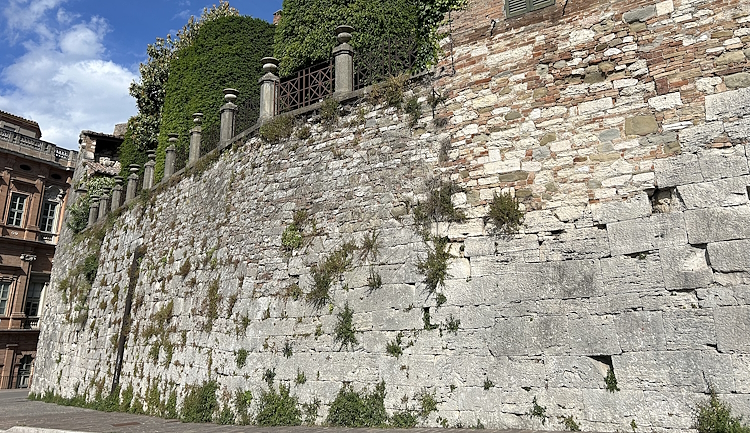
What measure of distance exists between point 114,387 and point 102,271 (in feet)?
16.6

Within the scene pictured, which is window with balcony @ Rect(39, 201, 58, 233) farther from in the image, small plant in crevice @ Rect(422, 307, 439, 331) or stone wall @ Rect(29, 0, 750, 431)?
small plant in crevice @ Rect(422, 307, 439, 331)

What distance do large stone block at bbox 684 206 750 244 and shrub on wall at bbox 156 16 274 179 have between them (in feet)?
44.2

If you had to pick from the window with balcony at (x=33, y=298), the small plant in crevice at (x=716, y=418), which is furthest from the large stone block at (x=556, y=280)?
the window with balcony at (x=33, y=298)

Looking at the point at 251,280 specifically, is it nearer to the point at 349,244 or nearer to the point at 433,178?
the point at 349,244

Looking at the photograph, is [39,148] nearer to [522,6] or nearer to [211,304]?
[211,304]

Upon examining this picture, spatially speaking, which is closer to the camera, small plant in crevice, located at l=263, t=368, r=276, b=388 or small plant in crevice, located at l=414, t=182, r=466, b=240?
small plant in crevice, located at l=414, t=182, r=466, b=240

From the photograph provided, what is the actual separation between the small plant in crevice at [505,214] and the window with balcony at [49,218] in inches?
1241

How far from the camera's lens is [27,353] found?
2733 cm

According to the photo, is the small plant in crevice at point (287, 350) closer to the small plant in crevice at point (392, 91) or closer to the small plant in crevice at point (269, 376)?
the small plant in crevice at point (269, 376)

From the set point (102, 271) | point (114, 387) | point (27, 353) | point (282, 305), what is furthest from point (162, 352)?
point (27, 353)

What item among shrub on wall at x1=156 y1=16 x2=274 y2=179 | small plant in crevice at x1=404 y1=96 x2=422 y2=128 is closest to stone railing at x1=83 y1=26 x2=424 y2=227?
small plant in crevice at x1=404 y1=96 x2=422 y2=128

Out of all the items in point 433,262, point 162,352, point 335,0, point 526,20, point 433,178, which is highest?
point 335,0

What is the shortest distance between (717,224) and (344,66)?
6.34 meters

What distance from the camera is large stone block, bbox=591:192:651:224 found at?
6.21 metres
